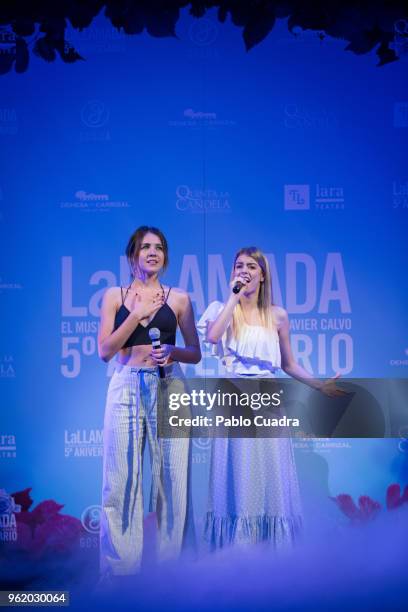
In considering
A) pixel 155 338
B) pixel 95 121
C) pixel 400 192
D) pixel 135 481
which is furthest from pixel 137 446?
pixel 400 192

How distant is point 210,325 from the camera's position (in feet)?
13.4

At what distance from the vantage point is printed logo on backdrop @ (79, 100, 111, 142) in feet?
13.7

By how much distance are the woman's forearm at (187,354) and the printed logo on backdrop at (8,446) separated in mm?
1081

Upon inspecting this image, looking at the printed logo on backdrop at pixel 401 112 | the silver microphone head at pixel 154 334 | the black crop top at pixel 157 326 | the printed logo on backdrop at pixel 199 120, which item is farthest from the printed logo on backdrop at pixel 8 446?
the printed logo on backdrop at pixel 401 112

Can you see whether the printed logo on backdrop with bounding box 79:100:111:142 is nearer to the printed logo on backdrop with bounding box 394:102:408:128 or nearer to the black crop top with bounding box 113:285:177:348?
the black crop top with bounding box 113:285:177:348

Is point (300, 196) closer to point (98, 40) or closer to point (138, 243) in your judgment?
point (138, 243)

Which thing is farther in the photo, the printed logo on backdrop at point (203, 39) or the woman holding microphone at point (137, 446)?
the printed logo on backdrop at point (203, 39)

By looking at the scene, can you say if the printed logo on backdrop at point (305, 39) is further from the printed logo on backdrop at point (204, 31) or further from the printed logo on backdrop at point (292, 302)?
the printed logo on backdrop at point (292, 302)

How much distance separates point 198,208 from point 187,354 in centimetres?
87

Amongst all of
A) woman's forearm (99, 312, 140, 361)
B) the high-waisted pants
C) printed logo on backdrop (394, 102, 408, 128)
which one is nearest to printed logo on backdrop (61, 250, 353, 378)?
woman's forearm (99, 312, 140, 361)

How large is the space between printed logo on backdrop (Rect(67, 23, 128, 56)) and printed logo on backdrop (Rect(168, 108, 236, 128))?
21.3 inches

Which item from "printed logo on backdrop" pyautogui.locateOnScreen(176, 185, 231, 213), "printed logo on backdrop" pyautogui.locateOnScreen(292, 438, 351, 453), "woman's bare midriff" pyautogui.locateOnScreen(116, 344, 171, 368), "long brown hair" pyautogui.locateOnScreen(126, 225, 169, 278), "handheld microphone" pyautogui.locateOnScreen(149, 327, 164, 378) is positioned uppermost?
"printed logo on backdrop" pyautogui.locateOnScreen(176, 185, 231, 213)

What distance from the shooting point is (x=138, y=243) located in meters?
4.12

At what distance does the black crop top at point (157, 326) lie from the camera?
3990 mm
